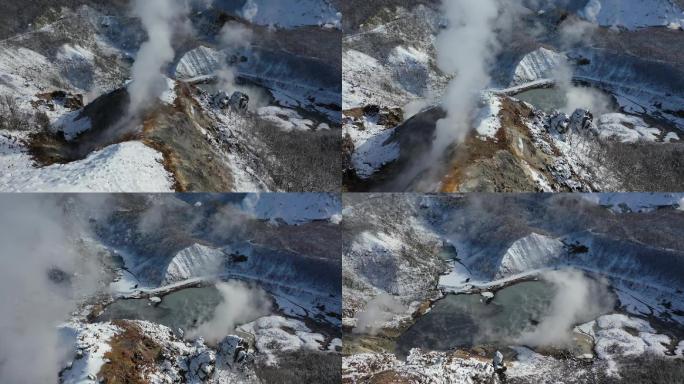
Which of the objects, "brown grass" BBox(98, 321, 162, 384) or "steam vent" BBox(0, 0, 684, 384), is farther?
"steam vent" BBox(0, 0, 684, 384)

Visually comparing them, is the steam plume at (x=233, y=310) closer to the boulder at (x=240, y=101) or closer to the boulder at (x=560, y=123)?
the boulder at (x=240, y=101)

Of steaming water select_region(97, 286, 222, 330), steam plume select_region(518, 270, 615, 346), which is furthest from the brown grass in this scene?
steam plume select_region(518, 270, 615, 346)

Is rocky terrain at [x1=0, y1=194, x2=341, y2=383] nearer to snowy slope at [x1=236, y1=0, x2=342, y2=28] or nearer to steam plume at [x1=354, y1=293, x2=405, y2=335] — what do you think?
steam plume at [x1=354, y1=293, x2=405, y2=335]

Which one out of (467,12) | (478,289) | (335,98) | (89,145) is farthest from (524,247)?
(89,145)

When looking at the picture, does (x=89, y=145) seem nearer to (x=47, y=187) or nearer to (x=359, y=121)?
(x=47, y=187)

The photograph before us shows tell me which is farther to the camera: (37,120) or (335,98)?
(335,98)

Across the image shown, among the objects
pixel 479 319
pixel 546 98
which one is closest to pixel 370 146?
pixel 479 319

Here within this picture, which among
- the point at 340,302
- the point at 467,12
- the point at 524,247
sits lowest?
the point at 340,302

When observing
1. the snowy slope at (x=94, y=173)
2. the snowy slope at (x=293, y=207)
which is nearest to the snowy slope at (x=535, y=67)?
the snowy slope at (x=293, y=207)
